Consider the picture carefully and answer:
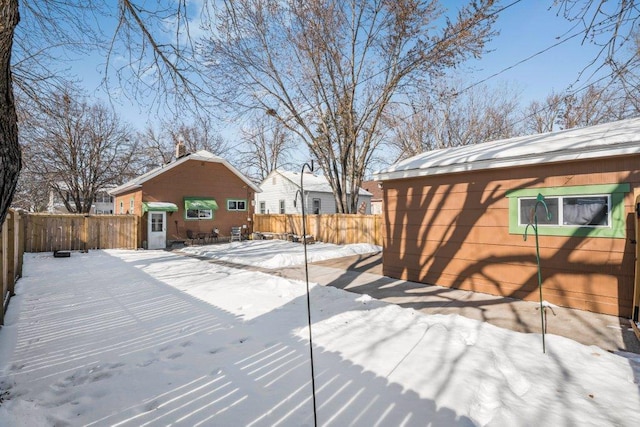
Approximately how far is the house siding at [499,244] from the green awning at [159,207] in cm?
1156

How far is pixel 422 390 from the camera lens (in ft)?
8.80

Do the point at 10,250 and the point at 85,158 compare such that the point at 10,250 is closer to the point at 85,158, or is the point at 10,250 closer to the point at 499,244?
the point at 499,244

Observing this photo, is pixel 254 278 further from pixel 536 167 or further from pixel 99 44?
pixel 536 167

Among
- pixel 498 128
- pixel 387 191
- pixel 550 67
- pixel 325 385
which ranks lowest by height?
pixel 325 385

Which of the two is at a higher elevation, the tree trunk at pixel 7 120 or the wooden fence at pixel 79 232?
the tree trunk at pixel 7 120

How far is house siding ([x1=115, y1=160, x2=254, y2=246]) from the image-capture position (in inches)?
594

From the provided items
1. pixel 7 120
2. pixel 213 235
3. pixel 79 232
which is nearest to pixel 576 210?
pixel 7 120

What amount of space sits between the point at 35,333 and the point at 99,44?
411 centimetres

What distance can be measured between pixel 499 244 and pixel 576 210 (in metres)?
1.27

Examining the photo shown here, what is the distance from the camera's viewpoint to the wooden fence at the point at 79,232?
12.2 meters

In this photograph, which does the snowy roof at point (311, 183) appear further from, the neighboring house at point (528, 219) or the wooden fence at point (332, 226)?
the neighboring house at point (528, 219)

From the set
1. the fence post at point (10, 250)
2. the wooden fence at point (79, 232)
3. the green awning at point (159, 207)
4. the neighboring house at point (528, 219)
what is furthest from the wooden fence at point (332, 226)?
the fence post at point (10, 250)

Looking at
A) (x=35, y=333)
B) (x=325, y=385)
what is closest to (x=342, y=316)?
(x=325, y=385)

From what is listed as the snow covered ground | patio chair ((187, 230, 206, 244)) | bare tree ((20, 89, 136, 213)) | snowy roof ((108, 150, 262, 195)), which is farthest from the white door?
the snow covered ground
